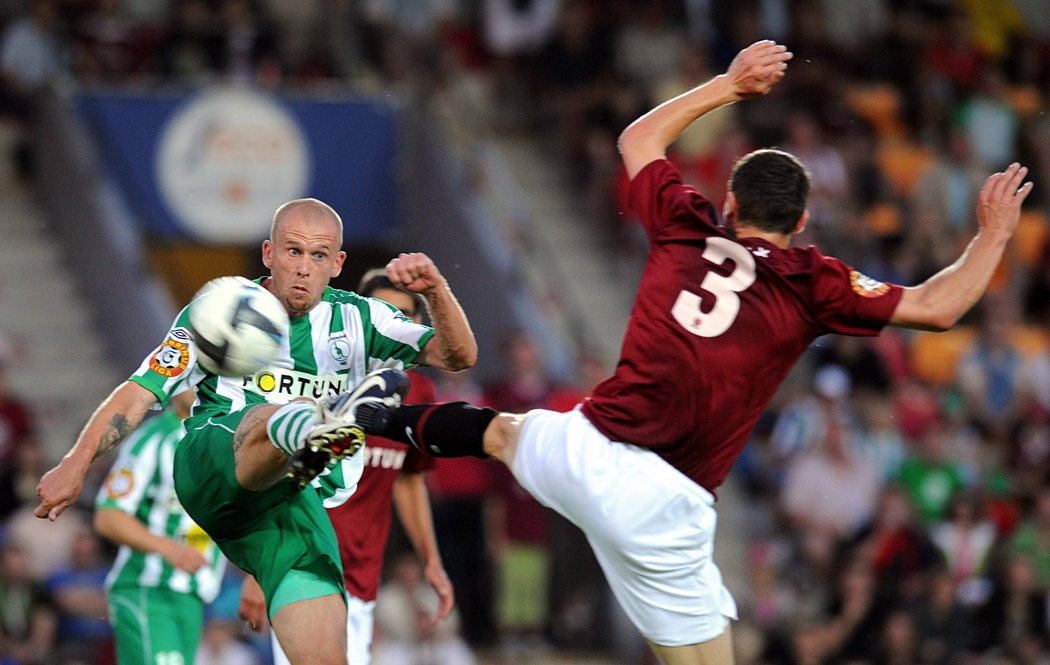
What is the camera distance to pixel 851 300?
6254 mm

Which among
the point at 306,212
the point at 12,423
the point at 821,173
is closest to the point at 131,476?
the point at 306,212

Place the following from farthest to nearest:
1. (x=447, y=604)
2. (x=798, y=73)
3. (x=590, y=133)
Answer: (x=798, y=73) < (x=590, y=133) < (x=447, y=604)

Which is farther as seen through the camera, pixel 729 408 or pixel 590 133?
pixel 590 133

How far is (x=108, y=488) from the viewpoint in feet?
27.5

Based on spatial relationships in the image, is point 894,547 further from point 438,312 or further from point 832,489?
point 438,312

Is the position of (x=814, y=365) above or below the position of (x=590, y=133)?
below

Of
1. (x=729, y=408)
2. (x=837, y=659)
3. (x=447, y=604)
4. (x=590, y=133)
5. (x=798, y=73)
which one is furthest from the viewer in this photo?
(x=798, y=73)

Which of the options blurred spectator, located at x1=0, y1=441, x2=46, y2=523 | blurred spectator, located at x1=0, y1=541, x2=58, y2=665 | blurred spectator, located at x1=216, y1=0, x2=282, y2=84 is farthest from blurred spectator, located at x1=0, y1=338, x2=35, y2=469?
blurred spectator, located at x1=216, y1=0, x2=282, y2=84

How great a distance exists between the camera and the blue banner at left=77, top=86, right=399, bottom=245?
16266 mm

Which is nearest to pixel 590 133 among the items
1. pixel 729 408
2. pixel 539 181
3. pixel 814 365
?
pixel 539 181

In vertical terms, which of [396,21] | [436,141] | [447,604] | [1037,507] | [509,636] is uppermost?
[396,21]

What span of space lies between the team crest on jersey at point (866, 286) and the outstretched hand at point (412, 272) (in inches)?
60.3

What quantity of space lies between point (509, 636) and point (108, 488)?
5.65m

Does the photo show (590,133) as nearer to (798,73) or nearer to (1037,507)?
(798,73)
